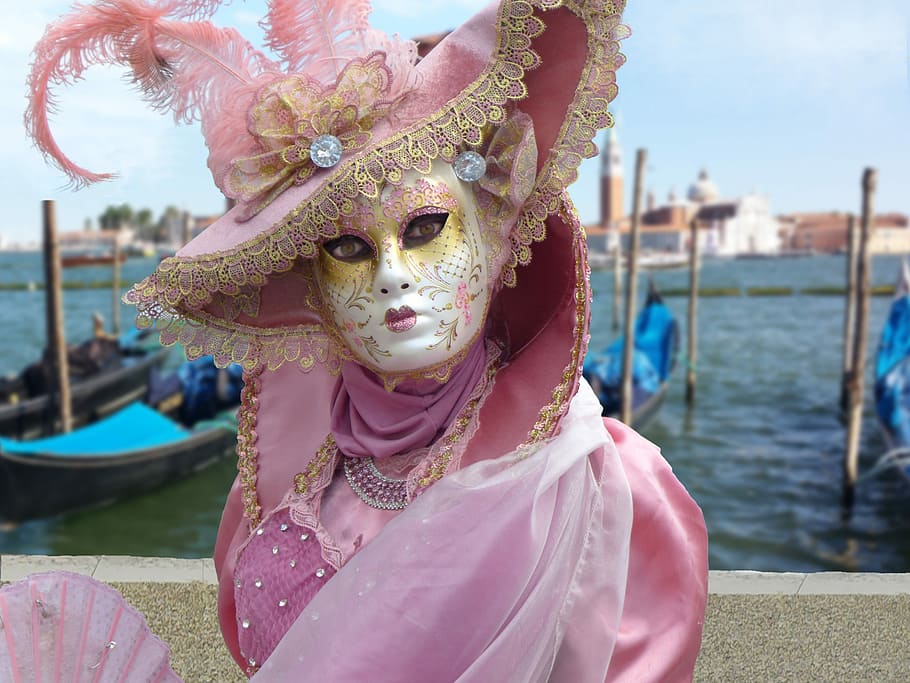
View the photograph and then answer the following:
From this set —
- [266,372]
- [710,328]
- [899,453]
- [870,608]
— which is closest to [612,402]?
[899,453]

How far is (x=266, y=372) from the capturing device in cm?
149

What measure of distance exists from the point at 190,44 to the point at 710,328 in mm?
28914

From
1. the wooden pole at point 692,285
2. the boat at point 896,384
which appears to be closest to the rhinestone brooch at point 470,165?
the boat at point 896,384

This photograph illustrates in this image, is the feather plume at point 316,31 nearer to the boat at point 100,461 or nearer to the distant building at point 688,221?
the boat at point 100,461

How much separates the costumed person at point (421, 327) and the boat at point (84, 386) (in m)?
8.64

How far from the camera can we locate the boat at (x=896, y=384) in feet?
29.7

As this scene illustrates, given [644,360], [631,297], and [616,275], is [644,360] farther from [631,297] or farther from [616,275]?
[616,275]

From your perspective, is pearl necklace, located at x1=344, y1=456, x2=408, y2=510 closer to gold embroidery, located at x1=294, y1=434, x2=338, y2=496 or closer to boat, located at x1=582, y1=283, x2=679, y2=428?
gold embroidery, located at x1=294, y1=434, x2=338, y2=496

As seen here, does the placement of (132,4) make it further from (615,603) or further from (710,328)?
(710,328)

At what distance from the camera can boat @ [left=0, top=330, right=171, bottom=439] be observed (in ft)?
31.4

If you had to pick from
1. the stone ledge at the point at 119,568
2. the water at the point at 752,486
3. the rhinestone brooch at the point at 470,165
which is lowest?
the water at the point at 752,486

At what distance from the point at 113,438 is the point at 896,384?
26.5 ft

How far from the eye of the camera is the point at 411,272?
1.15 metres

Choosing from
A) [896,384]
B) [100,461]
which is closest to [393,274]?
[100,461]
